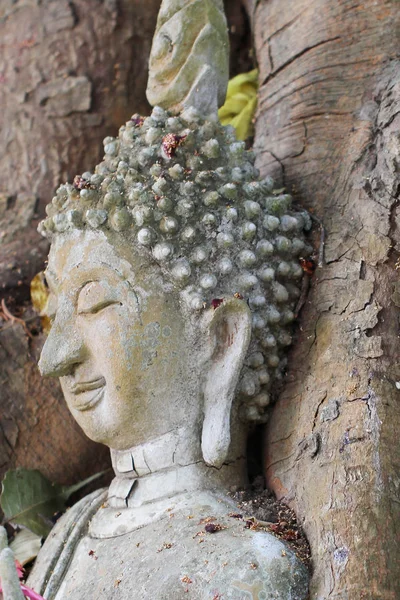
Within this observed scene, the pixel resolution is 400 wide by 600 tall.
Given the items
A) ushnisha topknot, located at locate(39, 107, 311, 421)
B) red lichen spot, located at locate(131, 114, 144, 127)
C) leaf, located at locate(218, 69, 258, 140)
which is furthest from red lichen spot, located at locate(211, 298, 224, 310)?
leaf, located at locate(218, 69, 258, 140)

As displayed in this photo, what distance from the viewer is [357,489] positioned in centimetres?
157

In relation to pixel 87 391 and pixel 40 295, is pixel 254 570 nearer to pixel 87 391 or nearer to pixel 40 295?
pixel 87 391

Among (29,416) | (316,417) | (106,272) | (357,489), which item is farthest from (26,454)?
(357,489)

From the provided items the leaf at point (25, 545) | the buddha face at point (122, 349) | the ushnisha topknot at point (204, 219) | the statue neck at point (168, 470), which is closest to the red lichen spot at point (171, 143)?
the ushnisha topknot at point (204, 219)

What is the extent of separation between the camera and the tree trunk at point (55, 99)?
252 centimetres

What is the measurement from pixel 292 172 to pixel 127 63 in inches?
40.0

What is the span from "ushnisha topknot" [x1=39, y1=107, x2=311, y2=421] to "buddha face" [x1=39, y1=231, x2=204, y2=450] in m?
0.06

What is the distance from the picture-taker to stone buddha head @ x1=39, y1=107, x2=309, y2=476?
68.4 inches

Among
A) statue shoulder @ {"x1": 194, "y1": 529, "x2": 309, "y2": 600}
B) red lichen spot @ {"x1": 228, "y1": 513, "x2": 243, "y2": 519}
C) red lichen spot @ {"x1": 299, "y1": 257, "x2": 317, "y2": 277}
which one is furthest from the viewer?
red lichen spot @ {"x1": 299, "y1": 257, "x2": 317, "y2": 277}

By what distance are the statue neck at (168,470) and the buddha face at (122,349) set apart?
1.1 inches

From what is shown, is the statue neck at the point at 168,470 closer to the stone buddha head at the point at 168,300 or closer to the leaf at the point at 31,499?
the stone buddha head at the point at 168,300

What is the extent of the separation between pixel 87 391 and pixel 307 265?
0.63 meters

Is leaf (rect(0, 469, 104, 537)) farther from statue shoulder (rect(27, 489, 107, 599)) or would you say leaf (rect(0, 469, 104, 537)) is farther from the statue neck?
the statue neck

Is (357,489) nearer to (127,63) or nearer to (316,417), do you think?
(316,417)
